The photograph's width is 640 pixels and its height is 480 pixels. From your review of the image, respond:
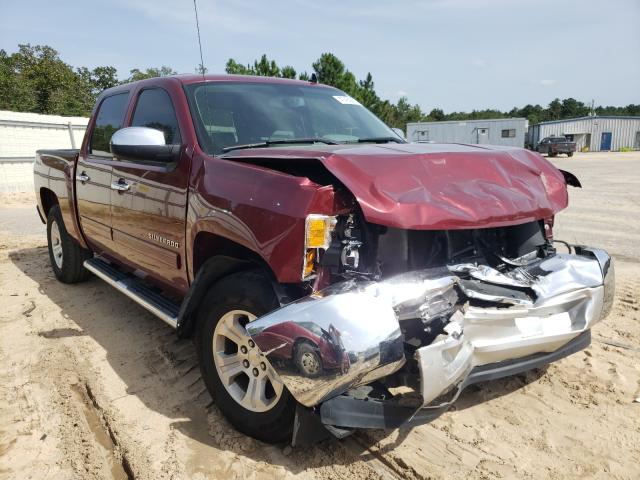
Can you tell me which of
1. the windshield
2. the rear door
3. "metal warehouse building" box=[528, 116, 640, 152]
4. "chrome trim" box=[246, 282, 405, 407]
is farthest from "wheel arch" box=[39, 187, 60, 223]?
"metal warehouse building" box=[528, 116, 640, 152]

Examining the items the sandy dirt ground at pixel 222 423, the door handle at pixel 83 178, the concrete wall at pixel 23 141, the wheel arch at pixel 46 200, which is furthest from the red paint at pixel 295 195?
the concrete wall at pixel 23 141

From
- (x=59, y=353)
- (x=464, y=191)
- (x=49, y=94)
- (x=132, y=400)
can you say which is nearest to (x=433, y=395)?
(x=464, y=191)

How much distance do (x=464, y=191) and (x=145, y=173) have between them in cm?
217

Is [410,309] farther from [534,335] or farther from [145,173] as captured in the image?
[145,173]

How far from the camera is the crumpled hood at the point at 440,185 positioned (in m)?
2.19

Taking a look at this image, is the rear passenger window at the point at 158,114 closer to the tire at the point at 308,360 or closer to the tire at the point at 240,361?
the tire at the point at 240,361

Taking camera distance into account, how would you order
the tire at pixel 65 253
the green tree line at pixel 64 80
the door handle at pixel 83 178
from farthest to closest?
the green tree line at pixel 64 80 → the tire at pixel 65 253 → the door handle at pixel 83 178

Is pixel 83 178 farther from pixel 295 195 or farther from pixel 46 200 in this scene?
pixel 295 195

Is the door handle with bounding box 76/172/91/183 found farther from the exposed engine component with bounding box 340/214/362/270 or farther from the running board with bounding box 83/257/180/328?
the exposed engine component with bounding box 340/214/362/270

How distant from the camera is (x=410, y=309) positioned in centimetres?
209

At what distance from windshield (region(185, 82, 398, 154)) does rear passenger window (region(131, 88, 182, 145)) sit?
18 centimetres

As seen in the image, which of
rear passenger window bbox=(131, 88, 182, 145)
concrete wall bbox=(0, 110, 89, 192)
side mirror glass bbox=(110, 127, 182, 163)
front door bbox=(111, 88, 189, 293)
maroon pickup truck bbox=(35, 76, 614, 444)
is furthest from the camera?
concrete wall bbox=(0, 110, 89, 192)

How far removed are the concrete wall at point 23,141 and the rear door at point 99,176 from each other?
11659 millimetres

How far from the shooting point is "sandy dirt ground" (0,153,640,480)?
240 centimetres
